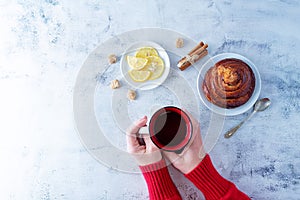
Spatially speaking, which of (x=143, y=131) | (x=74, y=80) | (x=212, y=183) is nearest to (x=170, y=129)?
(x=143, y=131)

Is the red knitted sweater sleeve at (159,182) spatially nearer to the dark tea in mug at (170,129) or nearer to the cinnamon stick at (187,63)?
the dark tea in mug at (170,129)

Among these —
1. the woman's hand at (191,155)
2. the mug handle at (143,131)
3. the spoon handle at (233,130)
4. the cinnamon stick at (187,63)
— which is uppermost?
the cinnamon stick at (187,63)

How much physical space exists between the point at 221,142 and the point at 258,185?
196 mm

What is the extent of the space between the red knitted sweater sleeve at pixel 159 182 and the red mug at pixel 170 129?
135 millimetres

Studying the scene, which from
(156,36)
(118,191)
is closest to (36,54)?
(156,36)

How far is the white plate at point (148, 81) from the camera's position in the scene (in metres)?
1.40

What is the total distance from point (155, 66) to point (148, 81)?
0.19ft

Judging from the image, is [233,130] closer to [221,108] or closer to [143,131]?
[221,108]

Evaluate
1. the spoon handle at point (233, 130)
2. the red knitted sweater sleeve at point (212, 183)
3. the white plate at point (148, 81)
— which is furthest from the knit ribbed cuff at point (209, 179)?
the white plate at point (148, 81)

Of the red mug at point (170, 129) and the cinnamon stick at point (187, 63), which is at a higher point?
the cinnamon stick at point (187, 63)

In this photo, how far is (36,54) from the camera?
146 centimetres

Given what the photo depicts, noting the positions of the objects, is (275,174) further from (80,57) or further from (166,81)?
(80,57)

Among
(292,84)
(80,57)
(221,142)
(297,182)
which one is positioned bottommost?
(297,182)

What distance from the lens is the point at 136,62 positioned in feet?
4.56
